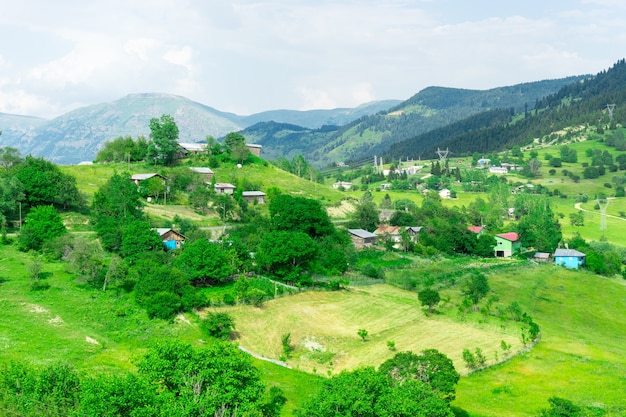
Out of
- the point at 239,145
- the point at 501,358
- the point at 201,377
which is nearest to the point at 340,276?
the point at 501,358

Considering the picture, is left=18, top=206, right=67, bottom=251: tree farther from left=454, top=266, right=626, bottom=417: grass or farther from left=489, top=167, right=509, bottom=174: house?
left=489, top=167, right=509, bottom=174: house

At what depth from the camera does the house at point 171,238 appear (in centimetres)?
6377

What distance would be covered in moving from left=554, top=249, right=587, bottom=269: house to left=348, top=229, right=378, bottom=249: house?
96.5ft

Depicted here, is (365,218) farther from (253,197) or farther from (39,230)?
(39,230)

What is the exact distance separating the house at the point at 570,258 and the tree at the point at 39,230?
7187 cm

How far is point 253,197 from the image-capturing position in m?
96.1

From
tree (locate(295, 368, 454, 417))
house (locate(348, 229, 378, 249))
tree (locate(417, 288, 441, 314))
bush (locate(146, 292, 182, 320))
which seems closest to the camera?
tree (locate(295, 368, 454, 417))

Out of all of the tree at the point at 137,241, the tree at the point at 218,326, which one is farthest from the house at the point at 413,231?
the tree at the point at 218,326

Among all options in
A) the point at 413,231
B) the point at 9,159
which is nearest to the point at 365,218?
the point at 413,231

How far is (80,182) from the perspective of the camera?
8862 centimetres

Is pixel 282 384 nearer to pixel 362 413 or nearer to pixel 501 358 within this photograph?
pixel 362 413

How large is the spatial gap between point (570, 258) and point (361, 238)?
33.4 m

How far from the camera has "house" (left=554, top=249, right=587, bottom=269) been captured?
287ft

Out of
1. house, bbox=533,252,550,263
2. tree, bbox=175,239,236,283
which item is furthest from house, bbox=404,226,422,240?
tree, bbox=175,239,236,283
